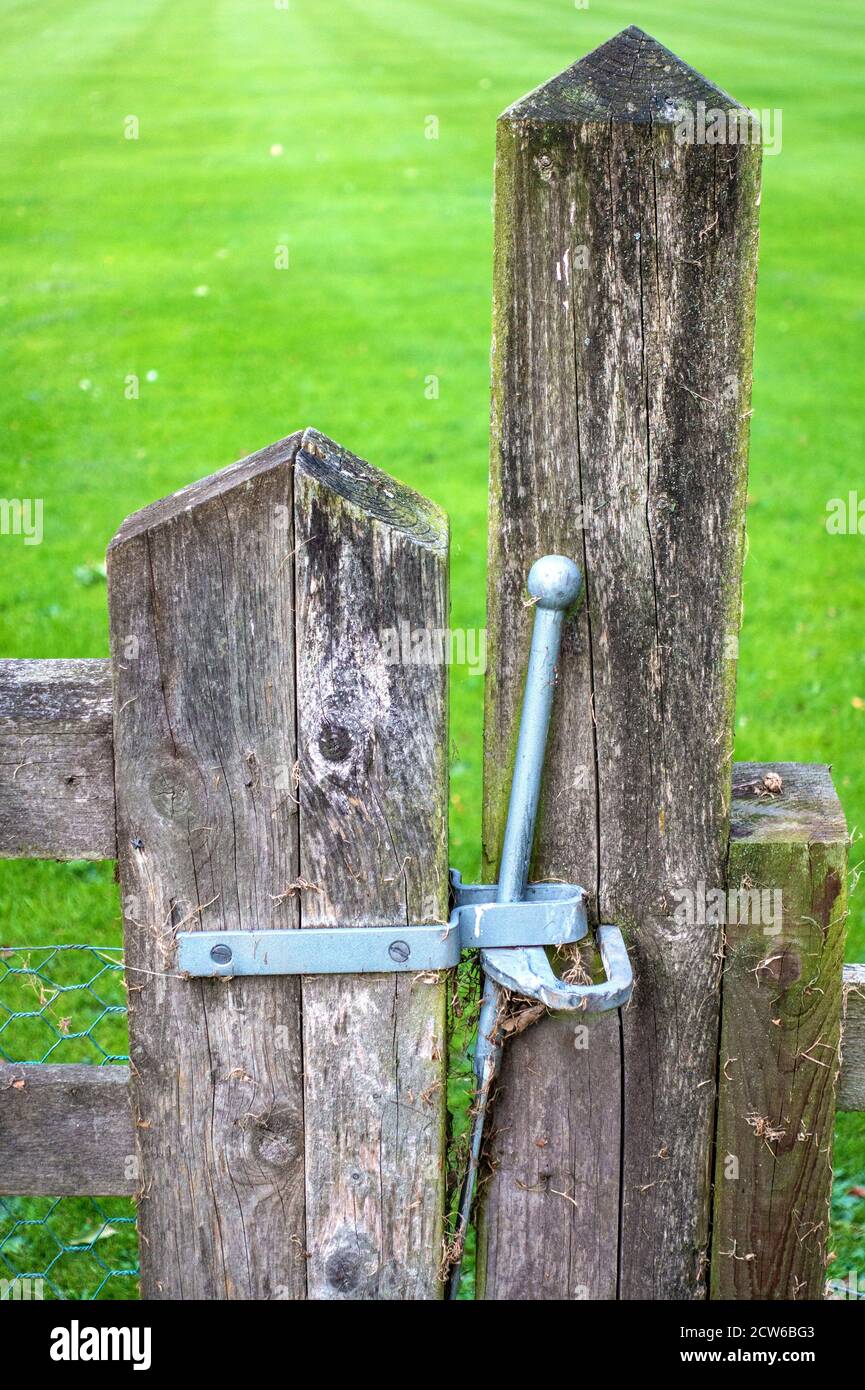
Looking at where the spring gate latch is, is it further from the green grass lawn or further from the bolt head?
the green grass lawn

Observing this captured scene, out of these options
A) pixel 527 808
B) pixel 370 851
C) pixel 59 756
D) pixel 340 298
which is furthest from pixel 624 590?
pixel 340 298

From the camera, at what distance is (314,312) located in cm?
1058

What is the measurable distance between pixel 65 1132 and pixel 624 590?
1152mm

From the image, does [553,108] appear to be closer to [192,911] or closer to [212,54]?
[192,911]

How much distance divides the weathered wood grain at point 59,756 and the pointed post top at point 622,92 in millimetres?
836

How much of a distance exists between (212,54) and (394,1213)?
899 inches

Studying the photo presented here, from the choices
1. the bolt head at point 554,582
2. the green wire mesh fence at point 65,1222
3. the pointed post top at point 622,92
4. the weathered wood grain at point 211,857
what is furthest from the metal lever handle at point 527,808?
the green wire mesh fence at point 65,1222

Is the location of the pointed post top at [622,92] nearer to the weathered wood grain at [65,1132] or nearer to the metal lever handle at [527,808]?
the metal lever handle at [527,808]

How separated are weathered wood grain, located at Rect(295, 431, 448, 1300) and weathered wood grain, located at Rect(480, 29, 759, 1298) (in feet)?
0.35

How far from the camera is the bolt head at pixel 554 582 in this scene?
5.07 feet

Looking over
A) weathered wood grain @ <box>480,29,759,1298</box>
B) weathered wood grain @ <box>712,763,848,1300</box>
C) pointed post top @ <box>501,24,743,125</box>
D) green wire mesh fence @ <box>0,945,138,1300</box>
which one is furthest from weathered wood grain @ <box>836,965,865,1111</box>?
green wire mesh fence @ <box>0,945,138,1300</box>

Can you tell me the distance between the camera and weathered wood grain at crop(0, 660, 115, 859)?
165 centimetres

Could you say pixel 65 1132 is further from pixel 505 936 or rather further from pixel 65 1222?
pixel 65 1222
